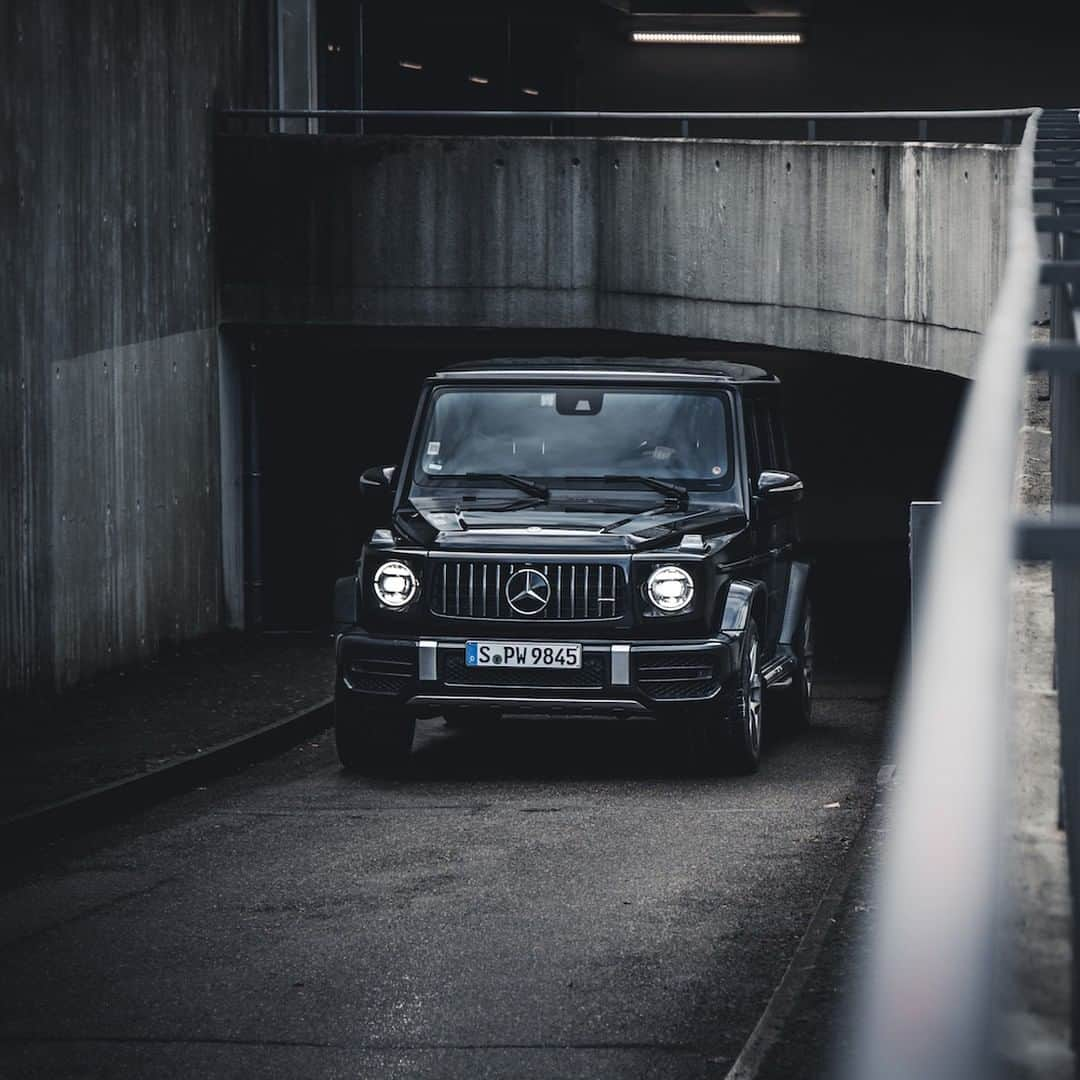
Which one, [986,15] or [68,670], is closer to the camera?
[68,670]

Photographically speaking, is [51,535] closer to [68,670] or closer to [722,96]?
[68,670]

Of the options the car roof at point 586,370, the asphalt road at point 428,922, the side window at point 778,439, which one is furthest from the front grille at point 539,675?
the side window at point 778,439

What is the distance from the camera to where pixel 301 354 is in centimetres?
2155

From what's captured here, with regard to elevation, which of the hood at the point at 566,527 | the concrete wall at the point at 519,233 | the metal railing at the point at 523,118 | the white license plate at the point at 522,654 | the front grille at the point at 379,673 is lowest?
the front grille at the point at 379,673

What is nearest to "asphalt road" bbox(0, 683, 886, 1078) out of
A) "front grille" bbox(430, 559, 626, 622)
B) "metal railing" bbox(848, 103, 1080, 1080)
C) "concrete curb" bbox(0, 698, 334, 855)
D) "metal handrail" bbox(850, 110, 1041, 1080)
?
"concrete curb" bbox(0, 698, 334, 855)

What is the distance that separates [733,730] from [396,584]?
1.84 meters

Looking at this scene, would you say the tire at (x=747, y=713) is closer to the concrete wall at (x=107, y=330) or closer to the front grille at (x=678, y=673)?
the front grille at (x=678, y=673)

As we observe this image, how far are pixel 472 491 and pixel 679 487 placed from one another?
1.11 meters

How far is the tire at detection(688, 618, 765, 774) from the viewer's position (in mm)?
10250

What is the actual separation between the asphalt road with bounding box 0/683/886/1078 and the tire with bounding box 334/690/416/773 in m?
0.17

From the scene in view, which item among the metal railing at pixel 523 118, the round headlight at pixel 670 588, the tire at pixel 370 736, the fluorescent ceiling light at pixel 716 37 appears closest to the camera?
the round headlight at pixel 670 588

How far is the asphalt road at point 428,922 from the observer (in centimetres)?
559

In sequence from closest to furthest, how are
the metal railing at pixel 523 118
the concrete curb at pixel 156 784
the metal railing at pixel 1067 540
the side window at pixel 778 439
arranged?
the metal railing at pixel 1067 540 → the concrete curb at pixel 156 784 → the side window at pixel 778 439 → the metal railing at pixel 523 118

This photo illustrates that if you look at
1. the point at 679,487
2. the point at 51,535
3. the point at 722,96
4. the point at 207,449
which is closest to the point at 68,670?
the point at 51,535
